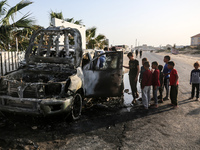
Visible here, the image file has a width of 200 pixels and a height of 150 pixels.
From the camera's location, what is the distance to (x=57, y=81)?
460cm

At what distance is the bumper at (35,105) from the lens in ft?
12.0

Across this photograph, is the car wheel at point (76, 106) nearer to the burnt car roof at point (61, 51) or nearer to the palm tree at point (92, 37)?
the burnt car roof at point (61, 51)

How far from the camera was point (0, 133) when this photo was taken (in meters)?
3.57

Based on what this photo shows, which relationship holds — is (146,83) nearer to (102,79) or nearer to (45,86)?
(102,79)

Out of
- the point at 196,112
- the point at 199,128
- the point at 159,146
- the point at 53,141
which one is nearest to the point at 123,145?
the point at 159,146

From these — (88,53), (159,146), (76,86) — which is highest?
(88,53)

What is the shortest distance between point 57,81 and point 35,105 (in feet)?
3.49

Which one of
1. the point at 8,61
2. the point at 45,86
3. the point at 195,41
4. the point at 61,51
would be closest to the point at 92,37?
the point at 8,61

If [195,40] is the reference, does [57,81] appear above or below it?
below

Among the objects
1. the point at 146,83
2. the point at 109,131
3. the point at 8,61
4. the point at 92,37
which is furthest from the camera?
the point at 92,37

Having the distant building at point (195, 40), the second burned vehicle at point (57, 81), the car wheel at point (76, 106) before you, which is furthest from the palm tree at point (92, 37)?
the distant building at point (195, 40)

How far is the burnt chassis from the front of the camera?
373 cm

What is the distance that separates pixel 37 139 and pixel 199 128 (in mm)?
3505

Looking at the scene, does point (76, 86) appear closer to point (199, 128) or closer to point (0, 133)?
point (0, 133)
